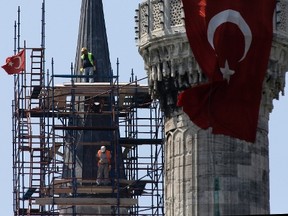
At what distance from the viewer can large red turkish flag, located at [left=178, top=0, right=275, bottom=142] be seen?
85938 millimetres

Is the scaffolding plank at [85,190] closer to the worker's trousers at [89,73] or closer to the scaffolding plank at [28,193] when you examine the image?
the scaffolding plank at [28,193]

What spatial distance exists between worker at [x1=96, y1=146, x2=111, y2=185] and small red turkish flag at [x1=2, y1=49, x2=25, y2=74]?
5.10 meters

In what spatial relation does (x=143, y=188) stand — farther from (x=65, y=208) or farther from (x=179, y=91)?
(x=179, y=91)

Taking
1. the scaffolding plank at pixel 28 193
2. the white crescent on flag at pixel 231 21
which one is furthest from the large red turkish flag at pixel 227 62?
the scaffolding plank at pixel 28 193

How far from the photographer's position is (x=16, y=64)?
10600 cm

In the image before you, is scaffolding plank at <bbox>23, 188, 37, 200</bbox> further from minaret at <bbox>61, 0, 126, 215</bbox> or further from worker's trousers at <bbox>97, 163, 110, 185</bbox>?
worker's trousers at <bbox>97, 163, 110, 185</bbox>

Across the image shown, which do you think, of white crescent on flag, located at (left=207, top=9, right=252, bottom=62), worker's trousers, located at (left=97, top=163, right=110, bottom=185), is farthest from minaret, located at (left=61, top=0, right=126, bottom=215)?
white crescent on flag, located at (left=207, top=9, right=252, bottom=62)

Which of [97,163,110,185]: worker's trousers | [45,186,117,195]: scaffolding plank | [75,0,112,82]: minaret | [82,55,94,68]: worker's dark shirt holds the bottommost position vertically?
[45,186,117,195]: scaffolding plank

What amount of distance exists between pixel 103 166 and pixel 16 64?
6.29m

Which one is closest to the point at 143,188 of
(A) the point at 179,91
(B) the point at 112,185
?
(B) the point at 112,185

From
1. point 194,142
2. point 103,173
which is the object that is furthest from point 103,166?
point 194,142

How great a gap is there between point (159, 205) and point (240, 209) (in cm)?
1315

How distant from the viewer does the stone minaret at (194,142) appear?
88.1m

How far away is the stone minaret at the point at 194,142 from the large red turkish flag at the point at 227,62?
182cm
